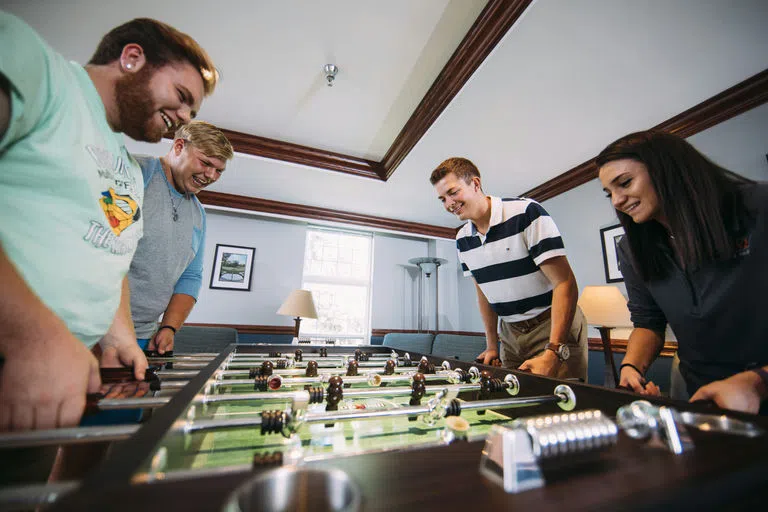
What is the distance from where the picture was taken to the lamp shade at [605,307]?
8.52 ft

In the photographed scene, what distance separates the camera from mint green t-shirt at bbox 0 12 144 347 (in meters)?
0.57

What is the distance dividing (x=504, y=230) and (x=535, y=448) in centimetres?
159

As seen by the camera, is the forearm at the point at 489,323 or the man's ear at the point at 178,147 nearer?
the man's ear at the point at 178,147

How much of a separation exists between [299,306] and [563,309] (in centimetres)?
343

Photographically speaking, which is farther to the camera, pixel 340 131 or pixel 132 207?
pixel 340 131

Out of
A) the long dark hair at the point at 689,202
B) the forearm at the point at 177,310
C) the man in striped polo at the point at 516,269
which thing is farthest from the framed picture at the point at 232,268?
the long dark hair at the point at 689,202

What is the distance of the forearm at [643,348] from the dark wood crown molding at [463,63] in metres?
1.85

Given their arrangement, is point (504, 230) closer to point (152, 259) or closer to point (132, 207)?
point (132, 207)

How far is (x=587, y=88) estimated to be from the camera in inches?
93.9

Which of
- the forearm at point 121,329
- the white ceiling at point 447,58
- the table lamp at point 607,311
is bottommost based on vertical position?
the forearm at point 121,329

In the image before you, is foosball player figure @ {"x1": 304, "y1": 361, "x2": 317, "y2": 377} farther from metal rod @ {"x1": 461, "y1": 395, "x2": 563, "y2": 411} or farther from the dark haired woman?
the dark haired woman

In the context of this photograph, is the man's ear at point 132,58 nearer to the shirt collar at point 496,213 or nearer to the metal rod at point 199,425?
the metal rod at point 199,425

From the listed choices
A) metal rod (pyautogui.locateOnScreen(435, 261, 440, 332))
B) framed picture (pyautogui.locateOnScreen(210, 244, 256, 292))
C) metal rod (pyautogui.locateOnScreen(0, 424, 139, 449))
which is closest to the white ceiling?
framed picture (pyautogui.locateOnScreen(210, 244, 256, 292))

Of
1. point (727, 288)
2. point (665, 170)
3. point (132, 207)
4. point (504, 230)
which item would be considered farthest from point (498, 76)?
point (132, 207)
